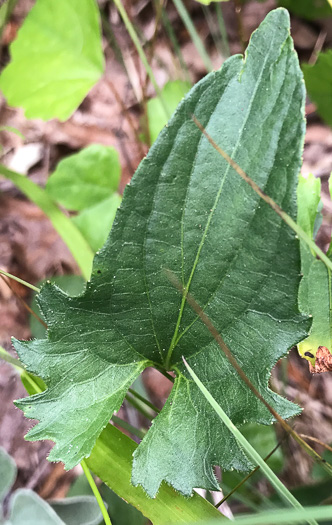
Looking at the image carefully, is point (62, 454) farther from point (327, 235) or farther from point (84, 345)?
point (327, 235)

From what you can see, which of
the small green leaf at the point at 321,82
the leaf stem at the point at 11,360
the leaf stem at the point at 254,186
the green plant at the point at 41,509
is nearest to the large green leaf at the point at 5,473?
the green plant at the point at 41,509

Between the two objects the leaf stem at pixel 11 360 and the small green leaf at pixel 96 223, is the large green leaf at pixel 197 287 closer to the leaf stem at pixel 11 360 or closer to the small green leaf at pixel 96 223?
the leaf stem at pixel 11 360

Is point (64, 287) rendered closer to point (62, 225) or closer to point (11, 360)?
point (62, 225)

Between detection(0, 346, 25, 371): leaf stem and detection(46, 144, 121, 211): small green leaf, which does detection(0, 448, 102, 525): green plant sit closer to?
detection(0, 346, 25, 371): leaf stem

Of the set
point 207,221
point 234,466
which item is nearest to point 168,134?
point 207,221

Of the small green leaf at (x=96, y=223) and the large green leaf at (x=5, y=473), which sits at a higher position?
the small green leaf at (x=96, y=223)

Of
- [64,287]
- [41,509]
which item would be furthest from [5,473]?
[64,287]
